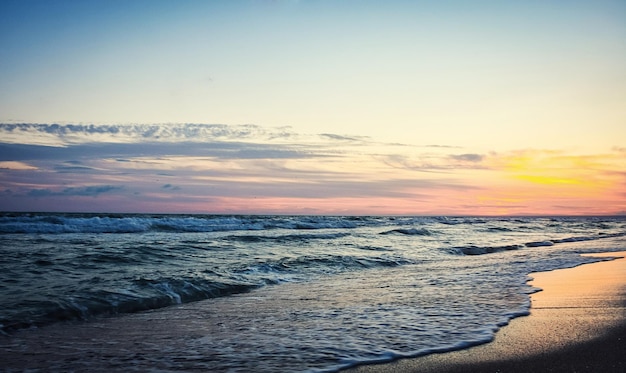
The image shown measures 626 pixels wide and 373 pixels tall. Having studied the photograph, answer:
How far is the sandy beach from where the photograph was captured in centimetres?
374

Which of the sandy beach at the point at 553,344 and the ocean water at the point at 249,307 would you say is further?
the ocean water at the point at 249,307

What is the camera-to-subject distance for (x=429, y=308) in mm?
6449

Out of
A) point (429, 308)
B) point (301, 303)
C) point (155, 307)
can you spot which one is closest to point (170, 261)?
point (155, 307)

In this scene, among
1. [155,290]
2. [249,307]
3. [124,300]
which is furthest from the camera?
[155,290]

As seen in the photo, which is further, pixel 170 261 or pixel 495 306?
pixel 170 261

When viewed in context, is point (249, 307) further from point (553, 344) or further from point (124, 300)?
point (553, 344)

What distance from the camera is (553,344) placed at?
14.2 feet

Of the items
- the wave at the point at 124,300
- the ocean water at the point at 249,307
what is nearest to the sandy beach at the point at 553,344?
the ocean water at the point at 249,307

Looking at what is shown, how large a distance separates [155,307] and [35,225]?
83.4 ft

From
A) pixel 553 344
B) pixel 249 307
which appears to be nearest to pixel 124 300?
pixel 249 307

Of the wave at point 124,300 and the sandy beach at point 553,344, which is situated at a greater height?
the sandy beach at point 553,344

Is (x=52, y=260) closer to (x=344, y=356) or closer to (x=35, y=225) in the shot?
(x=344, y=356)

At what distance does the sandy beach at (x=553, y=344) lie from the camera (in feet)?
12.3

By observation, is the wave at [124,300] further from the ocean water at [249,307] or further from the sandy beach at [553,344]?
the sandy beach at [553,344]
